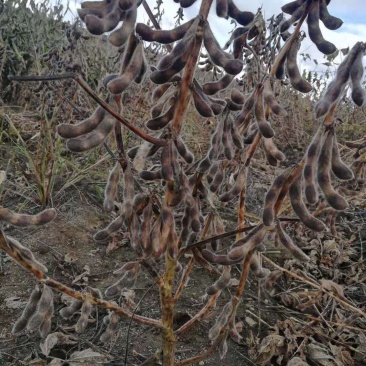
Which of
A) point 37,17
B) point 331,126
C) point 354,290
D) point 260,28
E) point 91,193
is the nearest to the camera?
point 331,126

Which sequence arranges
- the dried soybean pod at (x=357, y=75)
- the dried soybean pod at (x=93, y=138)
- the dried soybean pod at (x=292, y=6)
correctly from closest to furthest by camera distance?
the dried soybean pod at (x=357, y=75)
the dried soybean pod at (x=93, y=138)
the dried soybean pod at (x=292, y=6)

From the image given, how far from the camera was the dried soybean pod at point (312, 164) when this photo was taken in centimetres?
100

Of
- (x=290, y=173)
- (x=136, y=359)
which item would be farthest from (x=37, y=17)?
(x=290, y=173)

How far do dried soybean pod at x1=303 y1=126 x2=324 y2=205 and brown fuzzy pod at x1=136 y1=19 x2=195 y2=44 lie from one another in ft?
1.16

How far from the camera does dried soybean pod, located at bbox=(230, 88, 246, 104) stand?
1227 millimetres

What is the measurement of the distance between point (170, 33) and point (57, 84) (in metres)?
2.25

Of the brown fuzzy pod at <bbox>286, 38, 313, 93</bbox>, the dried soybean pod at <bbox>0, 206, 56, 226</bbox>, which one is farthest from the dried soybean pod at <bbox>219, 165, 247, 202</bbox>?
the dried soybean pod at <bbox>0, 206, 56, 226</bbox>

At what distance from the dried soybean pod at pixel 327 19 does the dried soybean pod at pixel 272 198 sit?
34 cm

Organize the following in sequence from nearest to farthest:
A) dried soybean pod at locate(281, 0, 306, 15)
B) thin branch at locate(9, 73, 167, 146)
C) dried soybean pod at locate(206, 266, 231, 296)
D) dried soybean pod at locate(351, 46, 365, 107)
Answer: thin branch at locate(9, 73, 167, 146)
dried soybean pod at locate(351, 46, 365, 107)
dried soybean pod at locate(281, 0, 306, 15)
dried soybean pod at locate(206, 266, 231, 296)

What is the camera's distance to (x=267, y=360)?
74.0 inches

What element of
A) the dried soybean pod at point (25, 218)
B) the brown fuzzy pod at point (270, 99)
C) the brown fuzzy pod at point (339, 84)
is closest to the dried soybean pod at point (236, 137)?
the brown fuzzy pod at point (270, 99)

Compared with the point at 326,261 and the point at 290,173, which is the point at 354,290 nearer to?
the point at 326,261

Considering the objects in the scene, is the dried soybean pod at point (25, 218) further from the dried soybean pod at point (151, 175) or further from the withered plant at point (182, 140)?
the dried soybean pod at point (151, 175)

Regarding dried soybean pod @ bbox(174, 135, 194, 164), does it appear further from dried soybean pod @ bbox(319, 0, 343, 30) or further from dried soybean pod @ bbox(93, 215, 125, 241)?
dried soybean pod @ bbox(319, 0, 343, 30)
